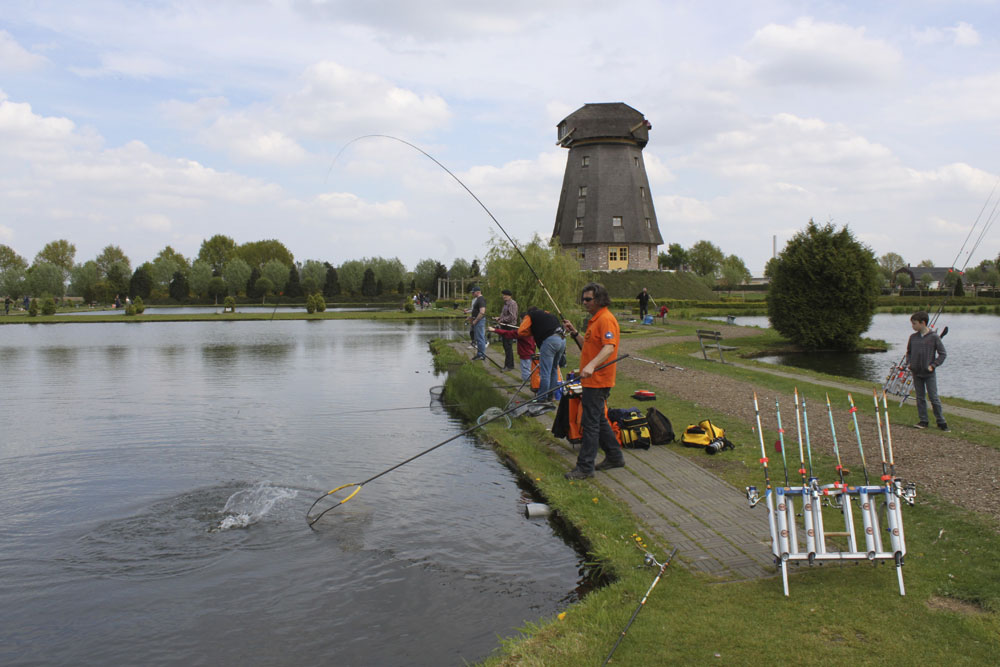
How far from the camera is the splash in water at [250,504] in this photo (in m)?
7.96

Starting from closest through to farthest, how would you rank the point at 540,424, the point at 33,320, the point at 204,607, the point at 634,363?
the point at 204,607 < the point at 540,424 < the point at 634,363 < the point at 33,320

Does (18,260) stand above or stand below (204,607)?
above

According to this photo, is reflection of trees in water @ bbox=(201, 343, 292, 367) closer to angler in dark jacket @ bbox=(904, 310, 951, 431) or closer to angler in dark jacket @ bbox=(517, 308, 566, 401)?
angler in dark jacket @ bbox=(517, 308, 566, 401)

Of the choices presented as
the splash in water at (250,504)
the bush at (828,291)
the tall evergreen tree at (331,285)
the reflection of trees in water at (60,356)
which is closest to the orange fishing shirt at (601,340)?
the splash in water at (250,504)

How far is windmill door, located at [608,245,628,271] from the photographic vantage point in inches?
2923

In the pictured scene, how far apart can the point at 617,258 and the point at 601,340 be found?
67.3 m

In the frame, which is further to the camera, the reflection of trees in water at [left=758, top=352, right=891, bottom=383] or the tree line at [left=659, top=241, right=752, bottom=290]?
the tree line at [left=659, top=241, right=752, bottom=290]

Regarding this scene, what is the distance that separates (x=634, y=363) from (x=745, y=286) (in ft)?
370

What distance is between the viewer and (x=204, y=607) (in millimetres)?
6031

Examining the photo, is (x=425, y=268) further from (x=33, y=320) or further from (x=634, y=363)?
(x=634, y=363)

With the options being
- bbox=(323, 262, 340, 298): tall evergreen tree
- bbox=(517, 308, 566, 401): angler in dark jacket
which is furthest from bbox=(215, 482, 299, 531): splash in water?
bbox=(323, 262, 340, 298): tall evergreen tree

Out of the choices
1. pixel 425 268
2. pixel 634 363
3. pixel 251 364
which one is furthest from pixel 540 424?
pixel 425 268

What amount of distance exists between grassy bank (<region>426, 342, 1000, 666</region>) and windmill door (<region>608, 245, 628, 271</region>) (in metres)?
68.4

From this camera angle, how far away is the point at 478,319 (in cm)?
1866
